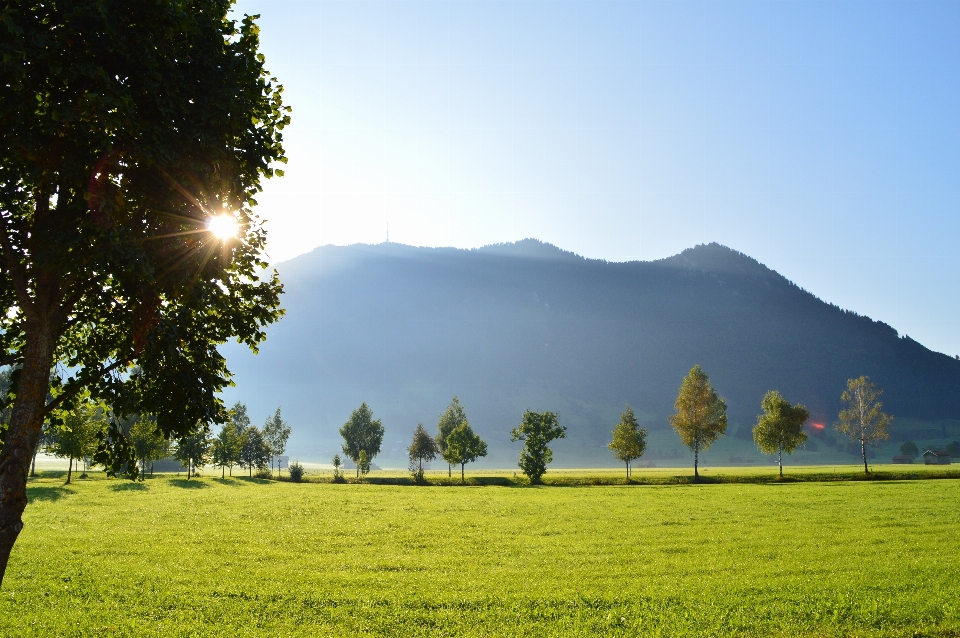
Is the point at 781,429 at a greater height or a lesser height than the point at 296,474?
greater

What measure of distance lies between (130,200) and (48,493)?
179 ft

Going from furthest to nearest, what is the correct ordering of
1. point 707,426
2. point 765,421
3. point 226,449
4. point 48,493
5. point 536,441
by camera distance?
point 226,449, point 765,421, point 707,426, point 536,441, point 48,493

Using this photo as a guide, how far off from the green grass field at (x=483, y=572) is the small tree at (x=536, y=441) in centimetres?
5047

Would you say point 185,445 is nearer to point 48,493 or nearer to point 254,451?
point 48,493

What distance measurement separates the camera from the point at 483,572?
2269 cm

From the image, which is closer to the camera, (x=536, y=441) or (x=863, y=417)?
(x=536, y=441)

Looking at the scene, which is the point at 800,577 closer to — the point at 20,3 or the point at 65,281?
the point at 65,281

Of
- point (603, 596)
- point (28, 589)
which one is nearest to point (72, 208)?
point (28, 589)

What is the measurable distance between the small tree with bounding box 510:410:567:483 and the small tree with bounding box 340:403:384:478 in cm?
4419

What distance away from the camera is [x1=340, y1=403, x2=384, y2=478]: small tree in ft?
427

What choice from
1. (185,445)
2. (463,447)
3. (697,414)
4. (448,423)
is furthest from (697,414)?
(185,445)

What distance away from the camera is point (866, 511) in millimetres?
41719

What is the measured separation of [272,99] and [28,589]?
19049 millimetres

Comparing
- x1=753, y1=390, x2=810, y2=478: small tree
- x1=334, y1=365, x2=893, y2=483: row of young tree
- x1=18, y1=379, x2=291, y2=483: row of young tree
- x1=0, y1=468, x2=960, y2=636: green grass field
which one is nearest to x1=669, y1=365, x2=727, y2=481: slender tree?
x1=334, y1=365, x2=893, y2=483: row of young tree
